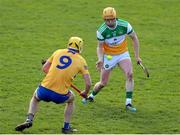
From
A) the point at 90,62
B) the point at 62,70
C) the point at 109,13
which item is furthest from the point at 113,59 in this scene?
the point at 90,62

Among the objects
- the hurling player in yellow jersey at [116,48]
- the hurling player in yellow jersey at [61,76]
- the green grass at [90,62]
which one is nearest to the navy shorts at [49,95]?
the hurling player in yellow jersey at [61,76]

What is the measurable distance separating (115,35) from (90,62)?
16.0 ft

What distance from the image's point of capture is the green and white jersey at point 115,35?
45.0 ft

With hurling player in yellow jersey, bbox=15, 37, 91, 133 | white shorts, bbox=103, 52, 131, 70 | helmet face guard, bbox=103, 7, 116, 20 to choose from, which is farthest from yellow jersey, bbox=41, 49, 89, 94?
white shorts, bbox=103, 52, 131, 70

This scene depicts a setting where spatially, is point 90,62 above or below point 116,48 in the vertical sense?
above

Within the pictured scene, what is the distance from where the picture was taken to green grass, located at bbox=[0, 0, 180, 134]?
12.9 meters

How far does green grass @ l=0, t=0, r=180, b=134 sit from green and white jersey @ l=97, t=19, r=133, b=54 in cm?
132

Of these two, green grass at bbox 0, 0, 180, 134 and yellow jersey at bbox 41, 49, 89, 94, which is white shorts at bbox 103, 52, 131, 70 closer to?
green grass at bbox 0, 0, 180, 134

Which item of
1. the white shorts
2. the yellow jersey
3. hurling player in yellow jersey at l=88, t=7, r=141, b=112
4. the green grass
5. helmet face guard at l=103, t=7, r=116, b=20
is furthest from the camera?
the white shorts

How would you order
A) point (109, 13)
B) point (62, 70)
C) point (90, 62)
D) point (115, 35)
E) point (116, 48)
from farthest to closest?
point (90, 62), point (116, 48), point (115, 35), point (109, 13), point (62, 70)

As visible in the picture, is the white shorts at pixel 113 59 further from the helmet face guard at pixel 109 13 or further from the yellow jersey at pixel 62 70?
the yellow jersey at pixel 62 70

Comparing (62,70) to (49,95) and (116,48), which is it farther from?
(116,48)

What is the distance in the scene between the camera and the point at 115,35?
1374cm

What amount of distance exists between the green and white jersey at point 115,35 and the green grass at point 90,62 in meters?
1.32
